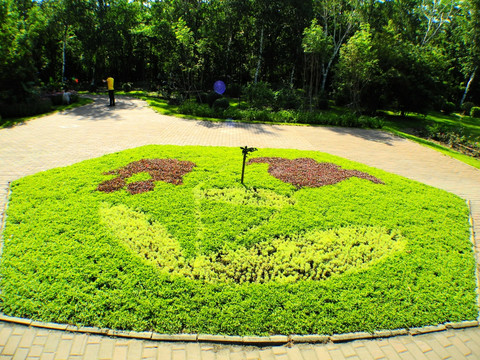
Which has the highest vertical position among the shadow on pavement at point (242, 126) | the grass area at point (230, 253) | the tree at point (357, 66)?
the tree at point (357, 66)

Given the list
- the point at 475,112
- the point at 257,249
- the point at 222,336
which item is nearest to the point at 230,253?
the point at 257,249

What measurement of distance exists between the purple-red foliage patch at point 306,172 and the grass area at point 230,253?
166 mm

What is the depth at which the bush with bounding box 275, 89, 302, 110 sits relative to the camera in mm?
22016

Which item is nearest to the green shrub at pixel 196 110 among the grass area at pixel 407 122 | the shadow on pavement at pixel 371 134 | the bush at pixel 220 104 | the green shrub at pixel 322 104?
the grass area at pixel 407 122

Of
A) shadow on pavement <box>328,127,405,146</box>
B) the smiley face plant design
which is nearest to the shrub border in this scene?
the smiley face plant design

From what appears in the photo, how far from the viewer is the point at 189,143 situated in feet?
43.7

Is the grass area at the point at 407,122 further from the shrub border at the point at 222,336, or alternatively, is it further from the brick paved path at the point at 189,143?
the shrub border at the point at 222,336

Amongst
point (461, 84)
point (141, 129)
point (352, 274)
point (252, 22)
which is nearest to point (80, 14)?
point (252, 22)

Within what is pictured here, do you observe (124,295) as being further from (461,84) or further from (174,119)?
(461,84)

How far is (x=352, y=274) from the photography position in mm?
5387

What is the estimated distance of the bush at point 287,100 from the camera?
2202 centimetres

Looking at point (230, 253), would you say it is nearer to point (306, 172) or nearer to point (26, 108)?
point (306, 172)

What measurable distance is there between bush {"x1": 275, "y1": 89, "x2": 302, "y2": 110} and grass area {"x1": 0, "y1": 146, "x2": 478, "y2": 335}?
540 inches

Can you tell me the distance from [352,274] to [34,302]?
16.9ft
